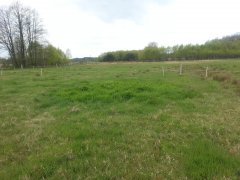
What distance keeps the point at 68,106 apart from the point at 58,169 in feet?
20.2

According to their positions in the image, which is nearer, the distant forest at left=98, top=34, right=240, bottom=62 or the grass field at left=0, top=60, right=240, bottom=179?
the grass field at left=0, top=60, right=240, bottom=179

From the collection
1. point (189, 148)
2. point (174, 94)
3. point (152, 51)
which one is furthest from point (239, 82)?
point (152, 51)

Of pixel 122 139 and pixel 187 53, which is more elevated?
pixel 187 53

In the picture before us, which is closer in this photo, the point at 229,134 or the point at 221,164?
the point at 221,164

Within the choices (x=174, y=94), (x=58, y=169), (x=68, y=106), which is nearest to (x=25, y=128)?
(x=68, y=106)

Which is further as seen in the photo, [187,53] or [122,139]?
[187,53]

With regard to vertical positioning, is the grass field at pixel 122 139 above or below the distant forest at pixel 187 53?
below

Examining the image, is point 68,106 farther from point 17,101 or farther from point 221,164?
point 221,164

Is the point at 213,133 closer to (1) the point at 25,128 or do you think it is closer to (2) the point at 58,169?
(2) the point at 58,169

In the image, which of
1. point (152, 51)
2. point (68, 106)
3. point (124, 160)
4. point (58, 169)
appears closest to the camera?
point (58, 169)

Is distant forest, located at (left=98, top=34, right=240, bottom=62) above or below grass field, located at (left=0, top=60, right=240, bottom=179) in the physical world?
above

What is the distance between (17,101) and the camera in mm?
13344

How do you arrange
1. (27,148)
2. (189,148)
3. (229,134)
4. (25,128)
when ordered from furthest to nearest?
1. (25,128)
2. (229,134)
3. (27,148)
4. (189,148)

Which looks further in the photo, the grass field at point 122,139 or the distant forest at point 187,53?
the distant forest at point 187,53
